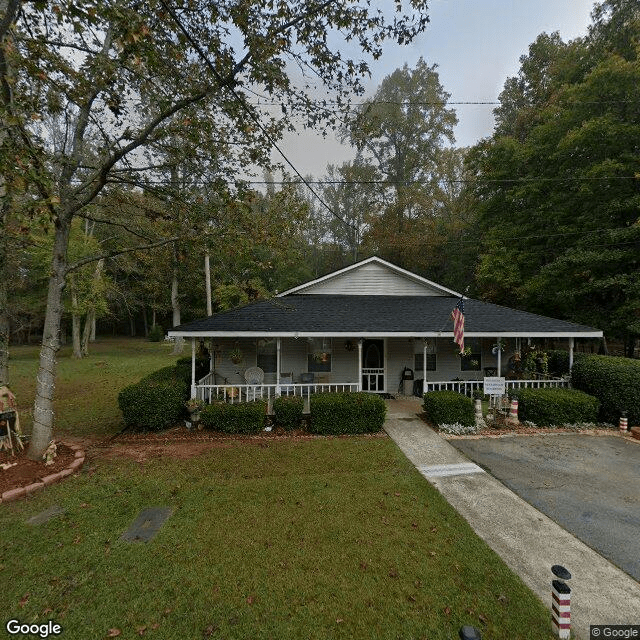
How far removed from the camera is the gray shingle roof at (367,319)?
10688 millimetres

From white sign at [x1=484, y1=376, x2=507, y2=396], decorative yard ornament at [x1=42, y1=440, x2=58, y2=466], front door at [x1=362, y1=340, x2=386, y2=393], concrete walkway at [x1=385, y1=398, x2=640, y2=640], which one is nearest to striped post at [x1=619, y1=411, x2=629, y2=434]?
white sign at [x1=484, y1=376, x2=507, y2=396]

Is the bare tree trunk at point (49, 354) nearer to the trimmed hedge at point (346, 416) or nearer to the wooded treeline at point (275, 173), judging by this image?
the wooded treeline at point (275, 173)

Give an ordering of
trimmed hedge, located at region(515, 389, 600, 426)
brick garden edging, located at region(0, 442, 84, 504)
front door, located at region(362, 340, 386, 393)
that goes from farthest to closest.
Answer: front door, located at region(362, 340, 386, 393) < trimmed hedge, located at region(515, 389, 600, 426) < brick garden edging, located at region(0, 442, 84, 504)

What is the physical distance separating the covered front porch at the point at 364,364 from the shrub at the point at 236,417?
2.45 m

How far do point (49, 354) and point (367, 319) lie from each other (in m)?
8.87

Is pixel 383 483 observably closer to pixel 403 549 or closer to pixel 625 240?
pixel 403 549

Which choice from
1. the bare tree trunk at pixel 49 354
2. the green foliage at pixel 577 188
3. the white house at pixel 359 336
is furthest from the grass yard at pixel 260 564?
the green foliage at pixel 577 188

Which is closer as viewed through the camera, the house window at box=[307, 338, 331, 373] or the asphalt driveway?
the asphalt driveway

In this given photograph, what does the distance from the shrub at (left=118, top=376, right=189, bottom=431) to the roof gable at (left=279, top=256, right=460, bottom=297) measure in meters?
7.11

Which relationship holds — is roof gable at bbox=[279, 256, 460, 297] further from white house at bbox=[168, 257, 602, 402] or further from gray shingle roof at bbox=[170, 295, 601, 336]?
gray shingle roof at bbox=[170, 295, 601, 336]

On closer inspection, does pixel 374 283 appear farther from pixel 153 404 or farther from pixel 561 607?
pixel 561 607

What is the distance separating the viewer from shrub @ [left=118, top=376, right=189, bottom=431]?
8.59 meters

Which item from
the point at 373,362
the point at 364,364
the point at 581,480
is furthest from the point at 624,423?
the point at 364,364

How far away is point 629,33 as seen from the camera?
653 inches
